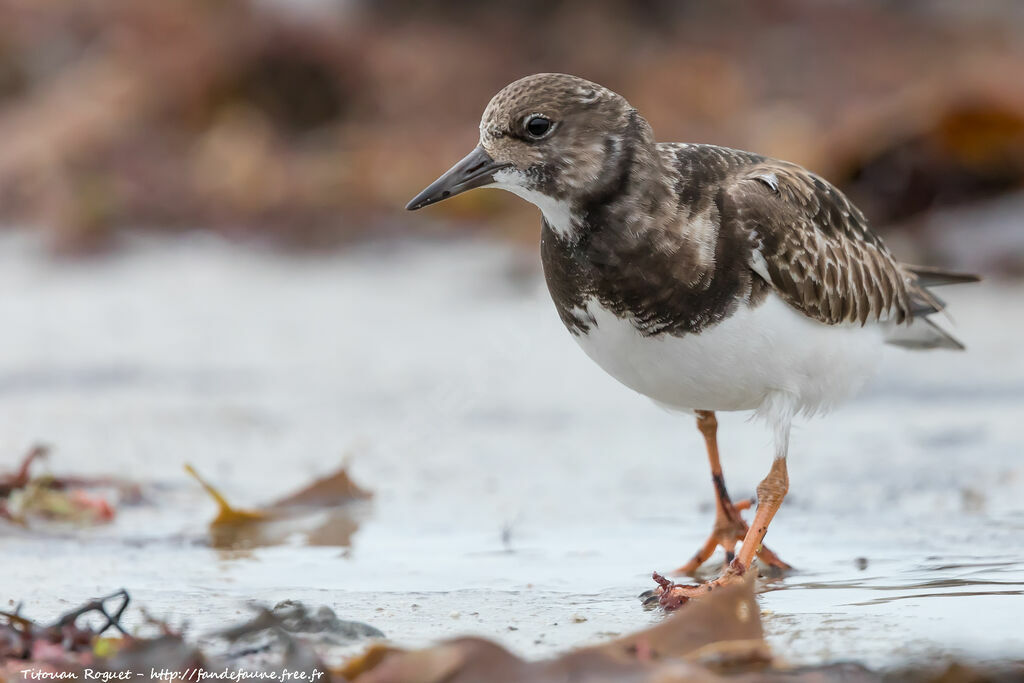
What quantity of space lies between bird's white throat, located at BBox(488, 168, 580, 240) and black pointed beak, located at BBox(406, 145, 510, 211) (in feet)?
0.07

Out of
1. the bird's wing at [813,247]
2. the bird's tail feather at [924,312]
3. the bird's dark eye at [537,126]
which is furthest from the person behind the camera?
the bird's tail feather at [924,312]

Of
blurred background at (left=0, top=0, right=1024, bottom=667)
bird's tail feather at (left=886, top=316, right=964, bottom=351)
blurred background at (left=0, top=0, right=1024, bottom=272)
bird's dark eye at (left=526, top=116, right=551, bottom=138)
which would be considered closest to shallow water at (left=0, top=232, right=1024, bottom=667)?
blurred background at (left=0, top=0, right=1024, bottom=667)

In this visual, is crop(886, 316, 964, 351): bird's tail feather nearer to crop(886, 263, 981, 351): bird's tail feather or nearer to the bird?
crop(886, 263, 981, 351): bird's tail feather

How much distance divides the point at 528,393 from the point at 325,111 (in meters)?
5.08

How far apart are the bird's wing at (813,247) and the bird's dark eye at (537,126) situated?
0.46 m

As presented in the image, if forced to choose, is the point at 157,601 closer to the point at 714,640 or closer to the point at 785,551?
the point at 714,640

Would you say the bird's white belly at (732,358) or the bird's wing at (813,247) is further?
the bird's wing at (813,247)

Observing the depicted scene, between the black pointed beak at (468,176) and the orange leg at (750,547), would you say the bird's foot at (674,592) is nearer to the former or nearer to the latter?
the orange leg at (750,547)

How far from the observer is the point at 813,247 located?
11.5ft

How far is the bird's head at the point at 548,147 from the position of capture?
3193mm

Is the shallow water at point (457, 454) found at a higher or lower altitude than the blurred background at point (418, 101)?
lower

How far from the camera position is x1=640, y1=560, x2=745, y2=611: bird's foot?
3080 millimetres

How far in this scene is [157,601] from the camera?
3.13m

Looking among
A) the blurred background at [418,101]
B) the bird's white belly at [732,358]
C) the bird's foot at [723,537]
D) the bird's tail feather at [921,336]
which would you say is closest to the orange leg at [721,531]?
the bird's foot at [723,537]
